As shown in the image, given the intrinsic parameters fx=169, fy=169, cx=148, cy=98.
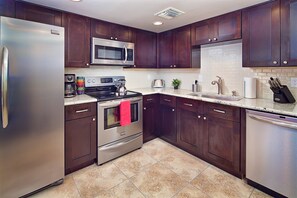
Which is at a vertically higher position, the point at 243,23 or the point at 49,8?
the point at 49,8

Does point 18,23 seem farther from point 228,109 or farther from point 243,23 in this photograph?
point 243,23

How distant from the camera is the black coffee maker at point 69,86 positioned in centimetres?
246

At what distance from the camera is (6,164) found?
1.58 metres

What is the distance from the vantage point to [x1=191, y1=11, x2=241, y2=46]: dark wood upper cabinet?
2.34 m

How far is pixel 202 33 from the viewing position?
2.77 m

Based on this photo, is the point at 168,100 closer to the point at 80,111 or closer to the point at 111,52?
the point at 111,52

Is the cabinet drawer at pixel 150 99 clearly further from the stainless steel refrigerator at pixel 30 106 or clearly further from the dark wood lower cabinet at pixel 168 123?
the stainless steel refrigerator at pixel 30 106

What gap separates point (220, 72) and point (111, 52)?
189cm

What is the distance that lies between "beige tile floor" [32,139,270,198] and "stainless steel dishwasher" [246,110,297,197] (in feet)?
0.70

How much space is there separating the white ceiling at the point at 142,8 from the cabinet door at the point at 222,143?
149cm

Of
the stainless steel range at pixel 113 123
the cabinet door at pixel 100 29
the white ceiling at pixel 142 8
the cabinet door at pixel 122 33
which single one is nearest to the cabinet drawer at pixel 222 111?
the stainless steel range at pixel 113 123

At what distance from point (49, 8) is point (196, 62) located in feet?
8.00

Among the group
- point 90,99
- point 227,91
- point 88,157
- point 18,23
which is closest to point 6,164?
point 88,157

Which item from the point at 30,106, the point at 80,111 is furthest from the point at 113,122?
the point at 30,106
